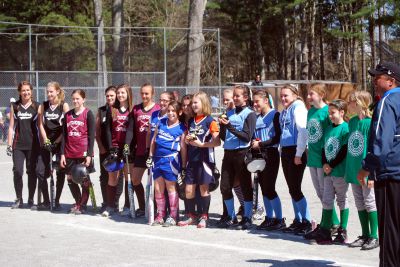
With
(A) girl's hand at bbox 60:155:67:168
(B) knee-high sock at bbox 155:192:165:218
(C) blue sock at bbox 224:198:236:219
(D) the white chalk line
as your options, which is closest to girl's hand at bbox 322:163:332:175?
(D) the white chalk line

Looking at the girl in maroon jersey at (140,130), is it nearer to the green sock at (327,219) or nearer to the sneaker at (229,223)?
the sneaker at (229,223)

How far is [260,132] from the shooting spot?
31.3 ft

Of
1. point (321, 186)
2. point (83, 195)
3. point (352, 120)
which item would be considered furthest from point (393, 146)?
point (83, 195)

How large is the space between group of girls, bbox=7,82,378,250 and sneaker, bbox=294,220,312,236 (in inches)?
0.5

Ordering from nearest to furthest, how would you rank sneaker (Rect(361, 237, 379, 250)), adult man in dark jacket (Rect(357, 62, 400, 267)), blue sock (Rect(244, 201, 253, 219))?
adult man in dark jacket (Rect(357, 62, 400, 267)) → sneaker (Rect(361, 237, 379, 250)) → blue sock (Rect(244, 201, 253, 219))

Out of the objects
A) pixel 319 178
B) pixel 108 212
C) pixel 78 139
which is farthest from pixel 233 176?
pixel 78 139

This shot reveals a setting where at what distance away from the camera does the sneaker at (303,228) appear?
29.7 feet

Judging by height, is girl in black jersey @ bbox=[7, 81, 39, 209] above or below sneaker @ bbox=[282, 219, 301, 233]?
above

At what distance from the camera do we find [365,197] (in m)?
8.05

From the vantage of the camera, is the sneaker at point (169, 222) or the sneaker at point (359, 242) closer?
the sneaker at point (359, 242)

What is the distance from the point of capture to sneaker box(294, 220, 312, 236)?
356 inches

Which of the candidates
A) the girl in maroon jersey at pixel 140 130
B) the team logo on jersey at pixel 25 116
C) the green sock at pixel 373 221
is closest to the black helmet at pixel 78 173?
the girl in maroon jersey at pixel 140 130

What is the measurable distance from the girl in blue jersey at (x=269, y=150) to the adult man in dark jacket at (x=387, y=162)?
3128 mm

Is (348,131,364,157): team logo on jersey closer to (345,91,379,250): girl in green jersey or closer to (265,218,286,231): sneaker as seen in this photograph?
(345,91,379,250): girl in green jersey
